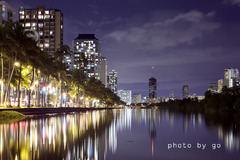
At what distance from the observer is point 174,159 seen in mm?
9320

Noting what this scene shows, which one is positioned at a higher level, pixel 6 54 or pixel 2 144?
pixel 6 54

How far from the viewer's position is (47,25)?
550 feet

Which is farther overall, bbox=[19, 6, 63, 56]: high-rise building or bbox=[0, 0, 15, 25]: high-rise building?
bbox=[19, 6, 63, 56]: high-rise building

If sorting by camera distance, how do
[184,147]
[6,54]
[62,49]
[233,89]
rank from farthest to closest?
[62,49], [233,89], [6,54], [184,147]

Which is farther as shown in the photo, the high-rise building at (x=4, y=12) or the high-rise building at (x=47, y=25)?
A: the high-rise building at (x=47, y=25)

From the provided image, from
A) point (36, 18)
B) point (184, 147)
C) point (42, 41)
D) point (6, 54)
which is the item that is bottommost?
point (184, 147)

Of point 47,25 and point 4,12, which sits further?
point 47,25

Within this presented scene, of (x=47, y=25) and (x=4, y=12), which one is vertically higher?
(x=47, y=25)

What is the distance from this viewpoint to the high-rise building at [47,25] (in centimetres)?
16675

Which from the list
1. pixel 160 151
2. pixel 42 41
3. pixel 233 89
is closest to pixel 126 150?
pixel 160 151

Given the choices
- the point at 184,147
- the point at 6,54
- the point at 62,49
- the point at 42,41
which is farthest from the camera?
the point at 42,41

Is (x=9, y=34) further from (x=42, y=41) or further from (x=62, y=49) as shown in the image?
(x=42, y=41)

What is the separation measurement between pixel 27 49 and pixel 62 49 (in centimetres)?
3907

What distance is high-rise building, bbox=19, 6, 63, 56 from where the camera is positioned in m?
167
